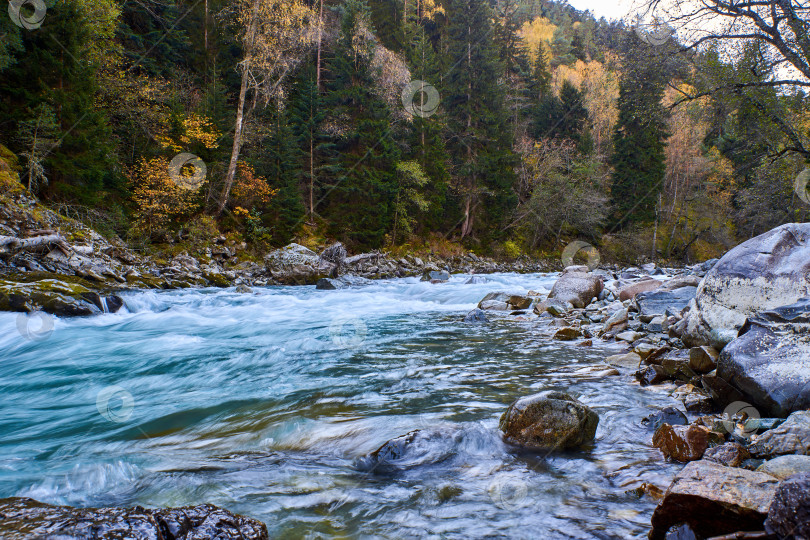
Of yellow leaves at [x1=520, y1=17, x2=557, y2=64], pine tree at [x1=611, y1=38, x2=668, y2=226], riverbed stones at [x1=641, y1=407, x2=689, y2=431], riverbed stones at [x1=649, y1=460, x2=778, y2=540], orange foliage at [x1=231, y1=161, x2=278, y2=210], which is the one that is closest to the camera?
riverbed stones at [x1=649, y1=460, x2=778, y2=540]

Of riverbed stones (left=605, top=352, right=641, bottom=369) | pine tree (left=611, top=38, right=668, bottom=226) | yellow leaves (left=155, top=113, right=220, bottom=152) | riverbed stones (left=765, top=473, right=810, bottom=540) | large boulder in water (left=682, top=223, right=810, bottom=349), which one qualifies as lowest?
riverbed stones (left=605, top=352, right=641, bottom=369)

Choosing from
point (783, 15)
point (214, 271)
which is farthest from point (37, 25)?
point (783, 15)

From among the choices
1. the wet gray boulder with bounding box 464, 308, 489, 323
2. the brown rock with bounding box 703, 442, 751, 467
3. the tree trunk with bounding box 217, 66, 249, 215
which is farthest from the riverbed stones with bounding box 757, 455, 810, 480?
the tree trunk with bounding box 217, 66, 249, 215

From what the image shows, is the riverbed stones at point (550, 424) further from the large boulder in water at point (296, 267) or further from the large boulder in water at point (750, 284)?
the large boulder in water at point (296, 267)

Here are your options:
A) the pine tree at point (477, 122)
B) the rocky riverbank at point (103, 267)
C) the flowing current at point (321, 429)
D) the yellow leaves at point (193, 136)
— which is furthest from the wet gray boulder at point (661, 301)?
the pine tree at point (477, 122)

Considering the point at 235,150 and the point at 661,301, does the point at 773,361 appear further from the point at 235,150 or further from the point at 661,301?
the point at 235,150

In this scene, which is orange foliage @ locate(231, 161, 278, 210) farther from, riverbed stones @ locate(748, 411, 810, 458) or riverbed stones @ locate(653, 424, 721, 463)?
riverbed stones @ locate(748, 411, 810, 458)

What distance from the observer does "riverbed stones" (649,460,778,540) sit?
159cm

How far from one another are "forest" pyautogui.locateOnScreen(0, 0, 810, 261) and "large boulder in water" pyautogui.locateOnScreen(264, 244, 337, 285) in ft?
13.1

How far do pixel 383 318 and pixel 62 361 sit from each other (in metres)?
5.56

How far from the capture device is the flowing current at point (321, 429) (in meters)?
2.15

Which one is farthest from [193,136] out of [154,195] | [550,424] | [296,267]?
[550,424]

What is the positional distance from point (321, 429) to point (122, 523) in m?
1.81

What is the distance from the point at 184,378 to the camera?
5.11 metres
